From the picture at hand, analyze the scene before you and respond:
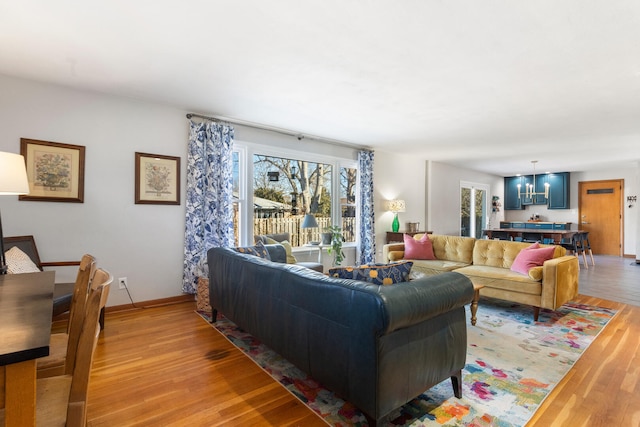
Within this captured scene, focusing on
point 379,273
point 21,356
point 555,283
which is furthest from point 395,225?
point 21,356

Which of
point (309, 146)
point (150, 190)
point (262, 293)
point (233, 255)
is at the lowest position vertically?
point (262, 293)

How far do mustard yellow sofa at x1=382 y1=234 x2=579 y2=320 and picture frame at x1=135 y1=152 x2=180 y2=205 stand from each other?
11.2 feet

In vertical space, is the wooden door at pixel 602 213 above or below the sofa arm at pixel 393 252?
above

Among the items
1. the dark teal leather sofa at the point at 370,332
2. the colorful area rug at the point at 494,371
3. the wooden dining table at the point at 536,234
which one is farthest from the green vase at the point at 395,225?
the dark teal leather sofa at the point at 370,332

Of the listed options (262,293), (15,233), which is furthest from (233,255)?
(15,233)

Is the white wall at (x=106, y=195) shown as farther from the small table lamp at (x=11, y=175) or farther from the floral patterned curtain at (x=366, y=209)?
the floral patterned curtain at (x=366, y=209)

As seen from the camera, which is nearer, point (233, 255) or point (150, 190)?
point (233, 255)

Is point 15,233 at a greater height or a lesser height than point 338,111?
lesser

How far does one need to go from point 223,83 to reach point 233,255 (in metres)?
1.74

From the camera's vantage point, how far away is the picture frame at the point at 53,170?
10.4 feet

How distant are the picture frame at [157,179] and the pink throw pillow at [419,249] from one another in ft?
11.4

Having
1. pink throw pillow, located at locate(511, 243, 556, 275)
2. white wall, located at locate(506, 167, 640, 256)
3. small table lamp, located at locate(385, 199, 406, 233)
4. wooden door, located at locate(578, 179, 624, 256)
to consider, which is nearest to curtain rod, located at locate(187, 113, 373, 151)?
small table lamp, located at locate(385, 199, 406, 233)

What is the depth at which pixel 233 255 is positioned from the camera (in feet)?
9.55

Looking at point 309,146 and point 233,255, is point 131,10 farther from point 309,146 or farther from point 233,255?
point 309,146
